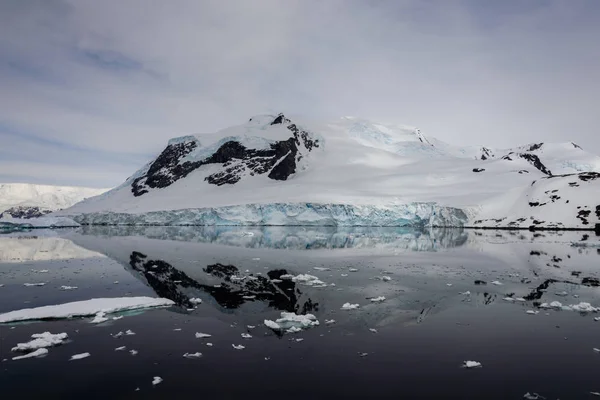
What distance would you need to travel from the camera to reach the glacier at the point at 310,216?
70.2 m

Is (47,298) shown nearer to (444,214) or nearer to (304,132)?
(444,214)

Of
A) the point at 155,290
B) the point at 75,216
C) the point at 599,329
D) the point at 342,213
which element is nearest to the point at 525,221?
the point at 342,213

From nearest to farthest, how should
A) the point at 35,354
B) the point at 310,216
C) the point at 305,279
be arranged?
the point at 35,354, the point at 305,279, the point at 310,216

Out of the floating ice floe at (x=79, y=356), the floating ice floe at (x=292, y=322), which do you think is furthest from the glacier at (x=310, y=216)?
the floating ice floe at (x=79, y=356)

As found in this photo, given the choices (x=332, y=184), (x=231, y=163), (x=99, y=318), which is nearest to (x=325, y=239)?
(x=99, y=318)

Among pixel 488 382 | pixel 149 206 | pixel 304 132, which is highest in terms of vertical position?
pixel 304 132

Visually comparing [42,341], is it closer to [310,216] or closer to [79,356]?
[79,356]

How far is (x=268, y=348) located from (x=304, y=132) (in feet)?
381

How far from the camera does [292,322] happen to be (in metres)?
11.9

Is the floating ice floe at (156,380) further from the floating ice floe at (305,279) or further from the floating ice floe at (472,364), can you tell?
the floating ice floe at (305,279)

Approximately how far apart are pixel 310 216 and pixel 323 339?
6486 cm

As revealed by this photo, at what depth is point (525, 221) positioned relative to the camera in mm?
65562

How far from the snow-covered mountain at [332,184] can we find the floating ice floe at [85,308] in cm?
5823

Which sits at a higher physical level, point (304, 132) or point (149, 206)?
point (304, 132)
